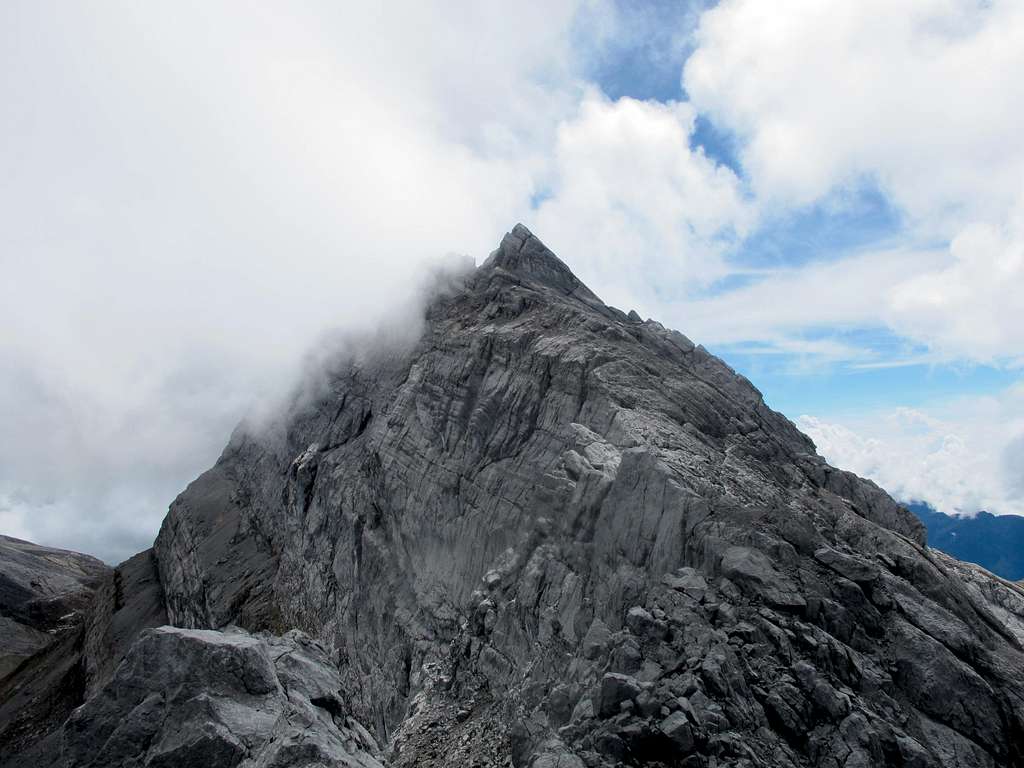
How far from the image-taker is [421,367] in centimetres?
6391

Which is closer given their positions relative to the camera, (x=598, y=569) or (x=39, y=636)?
Answer: (x=598, y=569)

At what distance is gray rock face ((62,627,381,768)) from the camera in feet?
71.1

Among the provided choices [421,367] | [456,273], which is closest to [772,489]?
[421,367]

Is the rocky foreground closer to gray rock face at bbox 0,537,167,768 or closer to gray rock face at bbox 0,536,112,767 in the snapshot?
gray rock face at bbox 0,537,167,768

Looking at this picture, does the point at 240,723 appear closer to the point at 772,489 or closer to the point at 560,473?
the point at 560,473

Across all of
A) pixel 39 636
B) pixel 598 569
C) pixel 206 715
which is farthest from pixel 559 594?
pixel 39 636

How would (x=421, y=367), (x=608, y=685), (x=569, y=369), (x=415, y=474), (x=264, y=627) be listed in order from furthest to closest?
(x=264, y=627)
(x=421, y=367)
(x=415, y=474)
(x=569, y=369)
(x=608, y=685)

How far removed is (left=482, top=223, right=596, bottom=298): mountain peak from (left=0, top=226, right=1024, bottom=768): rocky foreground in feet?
0.96

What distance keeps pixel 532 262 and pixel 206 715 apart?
54965 mm

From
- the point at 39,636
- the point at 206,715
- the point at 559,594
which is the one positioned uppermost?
the point at 39,636

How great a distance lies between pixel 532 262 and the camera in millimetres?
69625

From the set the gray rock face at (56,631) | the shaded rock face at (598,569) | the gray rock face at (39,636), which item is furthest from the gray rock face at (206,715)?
the gray rock face at (39,636)

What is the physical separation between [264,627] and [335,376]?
96.6 feet

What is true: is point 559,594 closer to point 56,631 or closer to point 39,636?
point 39,636
